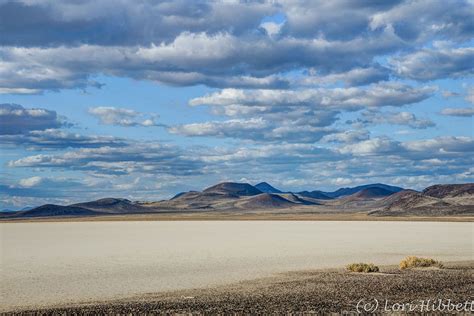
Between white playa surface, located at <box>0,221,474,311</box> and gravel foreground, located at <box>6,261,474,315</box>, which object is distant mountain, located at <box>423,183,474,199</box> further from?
gravel foreground, located at <box>6,261,474,315</box>

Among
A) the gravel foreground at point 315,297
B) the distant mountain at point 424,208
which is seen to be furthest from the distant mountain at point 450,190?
the gravel foreground at point 315,297

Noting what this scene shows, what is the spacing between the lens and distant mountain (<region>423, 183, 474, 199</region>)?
7171 inches

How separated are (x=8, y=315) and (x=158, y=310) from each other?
138 inches

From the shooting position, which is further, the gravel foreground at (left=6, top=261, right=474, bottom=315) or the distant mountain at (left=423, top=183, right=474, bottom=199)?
the distant mountain at (left=423, top=183, right=474, bottom=199)

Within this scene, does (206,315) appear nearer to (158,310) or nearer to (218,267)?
(158,310)

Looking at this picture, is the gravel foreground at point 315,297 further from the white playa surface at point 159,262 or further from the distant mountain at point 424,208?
the distant mountain at point 424,208

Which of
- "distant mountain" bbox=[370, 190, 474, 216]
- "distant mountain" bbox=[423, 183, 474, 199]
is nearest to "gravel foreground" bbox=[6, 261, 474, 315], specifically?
"distant mountain" bbox=[370, 190, 474, 216]

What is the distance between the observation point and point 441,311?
47.4 ft

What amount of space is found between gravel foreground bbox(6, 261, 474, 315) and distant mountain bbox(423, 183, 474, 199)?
165291 mm

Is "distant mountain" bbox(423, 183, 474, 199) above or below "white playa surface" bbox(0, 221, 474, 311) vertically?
above

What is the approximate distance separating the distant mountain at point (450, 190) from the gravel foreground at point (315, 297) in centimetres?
16529

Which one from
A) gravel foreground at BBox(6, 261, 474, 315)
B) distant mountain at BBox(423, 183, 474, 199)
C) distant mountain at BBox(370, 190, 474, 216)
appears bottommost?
gravel foreground at BBox(6, 261, 474, 315)

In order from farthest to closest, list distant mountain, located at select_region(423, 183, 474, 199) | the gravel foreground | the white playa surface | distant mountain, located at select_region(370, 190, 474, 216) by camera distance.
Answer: distant mountain, located at select_region(423, 183, 474, 199) → distant mountain, located at select_region(370, 190, 474, 216) → the white playa surface → the gravel foreground

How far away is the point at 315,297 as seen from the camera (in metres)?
18.2
